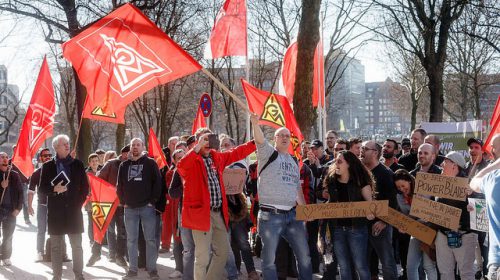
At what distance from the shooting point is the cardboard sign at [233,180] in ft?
25.9

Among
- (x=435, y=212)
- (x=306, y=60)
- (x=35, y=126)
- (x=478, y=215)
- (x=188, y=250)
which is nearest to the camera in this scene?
(x=478, y=215)

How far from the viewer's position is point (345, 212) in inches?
259

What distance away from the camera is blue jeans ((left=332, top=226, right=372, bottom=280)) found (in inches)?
259

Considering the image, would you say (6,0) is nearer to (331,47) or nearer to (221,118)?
(331,47)

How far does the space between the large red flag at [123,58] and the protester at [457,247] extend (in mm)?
3217

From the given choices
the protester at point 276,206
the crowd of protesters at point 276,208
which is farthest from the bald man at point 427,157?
the protester at point 276,206

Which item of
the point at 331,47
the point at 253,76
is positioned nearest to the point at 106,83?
the point at 331,47

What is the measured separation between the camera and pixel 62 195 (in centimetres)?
800

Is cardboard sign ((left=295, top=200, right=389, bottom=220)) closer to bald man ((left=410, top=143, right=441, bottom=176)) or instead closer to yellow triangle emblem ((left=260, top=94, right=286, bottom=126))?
bald man ((left=410, top=143, right=441, bottom=176))

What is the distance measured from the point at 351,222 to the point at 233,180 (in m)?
1.88

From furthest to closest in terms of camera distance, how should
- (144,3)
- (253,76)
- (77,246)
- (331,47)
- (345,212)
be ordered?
(253,76) < (331,47) < (144,3) < (77,246) < (345,212)

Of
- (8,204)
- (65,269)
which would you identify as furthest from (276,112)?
(8,204)

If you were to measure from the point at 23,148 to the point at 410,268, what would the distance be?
21.2 feet

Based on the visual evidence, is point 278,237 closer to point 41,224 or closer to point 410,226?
point 410,226
